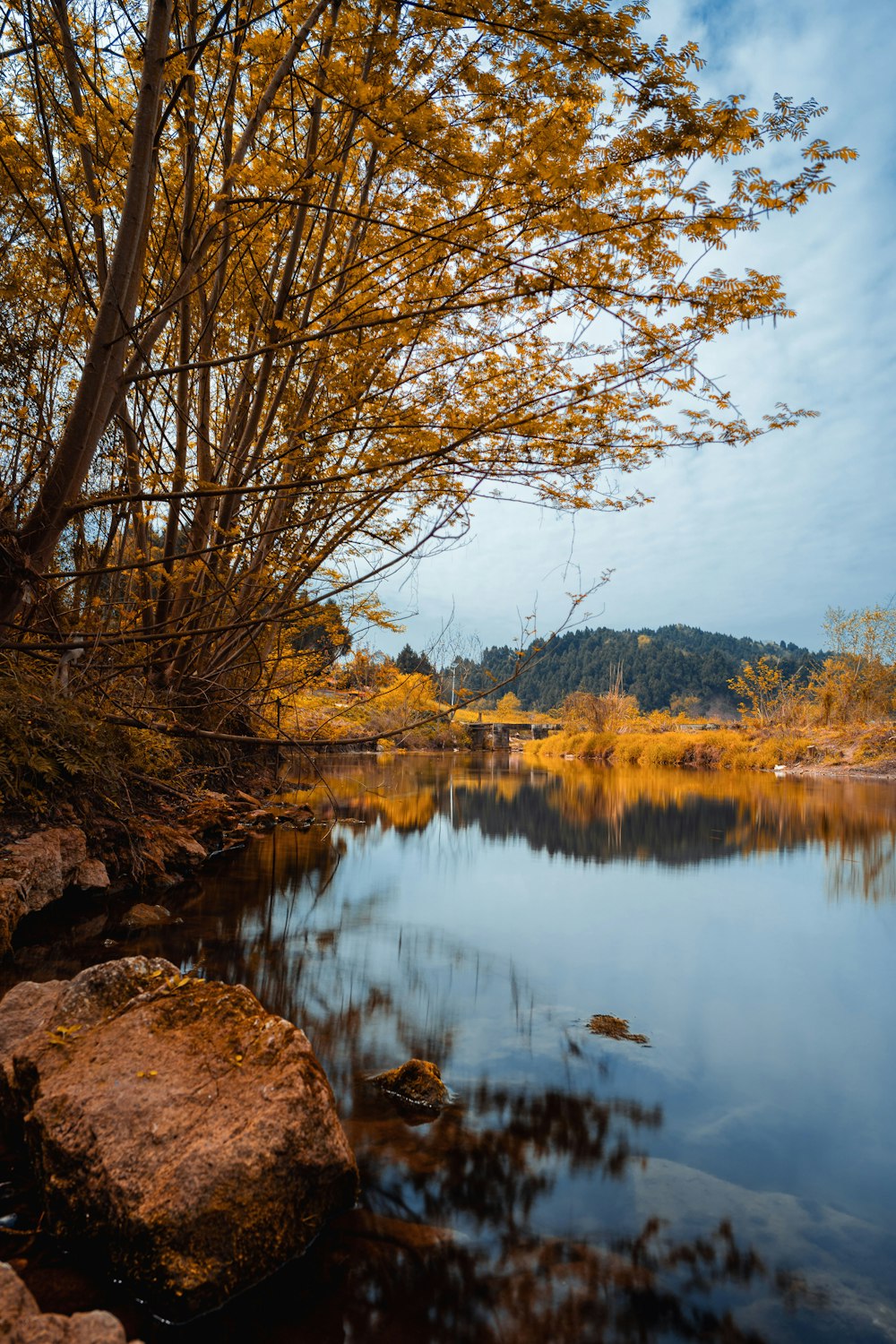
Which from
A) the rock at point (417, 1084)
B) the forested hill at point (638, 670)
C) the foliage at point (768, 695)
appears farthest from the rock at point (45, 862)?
the forested hill at point (638, 670)

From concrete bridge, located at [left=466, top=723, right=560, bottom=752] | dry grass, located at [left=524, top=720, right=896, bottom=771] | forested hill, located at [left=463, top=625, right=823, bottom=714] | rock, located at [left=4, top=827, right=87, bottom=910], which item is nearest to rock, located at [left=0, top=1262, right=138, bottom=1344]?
rock, located at [left=4, top=827, right=87, bottom=910]

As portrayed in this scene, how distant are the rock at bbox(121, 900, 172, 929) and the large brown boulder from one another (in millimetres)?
3092

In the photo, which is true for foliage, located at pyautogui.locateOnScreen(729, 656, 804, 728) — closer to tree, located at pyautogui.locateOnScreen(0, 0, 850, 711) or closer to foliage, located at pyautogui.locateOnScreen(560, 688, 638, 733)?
foliage, located at pyautogui.locateOnScreen(560, 688, 638, 733)

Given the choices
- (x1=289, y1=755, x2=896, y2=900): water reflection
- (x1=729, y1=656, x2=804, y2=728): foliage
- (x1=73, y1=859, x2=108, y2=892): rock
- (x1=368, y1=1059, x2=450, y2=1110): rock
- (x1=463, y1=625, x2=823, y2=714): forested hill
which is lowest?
(x1=289, y1=755, x2=896, y2=900): water reflection

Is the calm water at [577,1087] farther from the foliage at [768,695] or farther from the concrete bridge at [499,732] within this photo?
the concrete bridge at [499,732]

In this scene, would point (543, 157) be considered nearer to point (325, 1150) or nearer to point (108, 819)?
point (325, 1150)

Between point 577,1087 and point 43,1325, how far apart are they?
9.55ft

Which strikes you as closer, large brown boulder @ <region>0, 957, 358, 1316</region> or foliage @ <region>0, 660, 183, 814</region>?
large brown boulder @ <region>0, 957, 358, 1316</region>

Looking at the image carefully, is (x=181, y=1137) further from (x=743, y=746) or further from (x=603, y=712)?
(x=603, y=712)

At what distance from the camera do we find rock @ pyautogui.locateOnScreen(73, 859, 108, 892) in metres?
6.29

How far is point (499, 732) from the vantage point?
4750 centimetres

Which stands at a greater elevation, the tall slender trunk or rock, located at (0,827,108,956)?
the tall slender trunk

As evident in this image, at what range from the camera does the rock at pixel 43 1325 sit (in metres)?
1.58

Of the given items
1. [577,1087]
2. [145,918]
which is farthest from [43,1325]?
[145,918]
